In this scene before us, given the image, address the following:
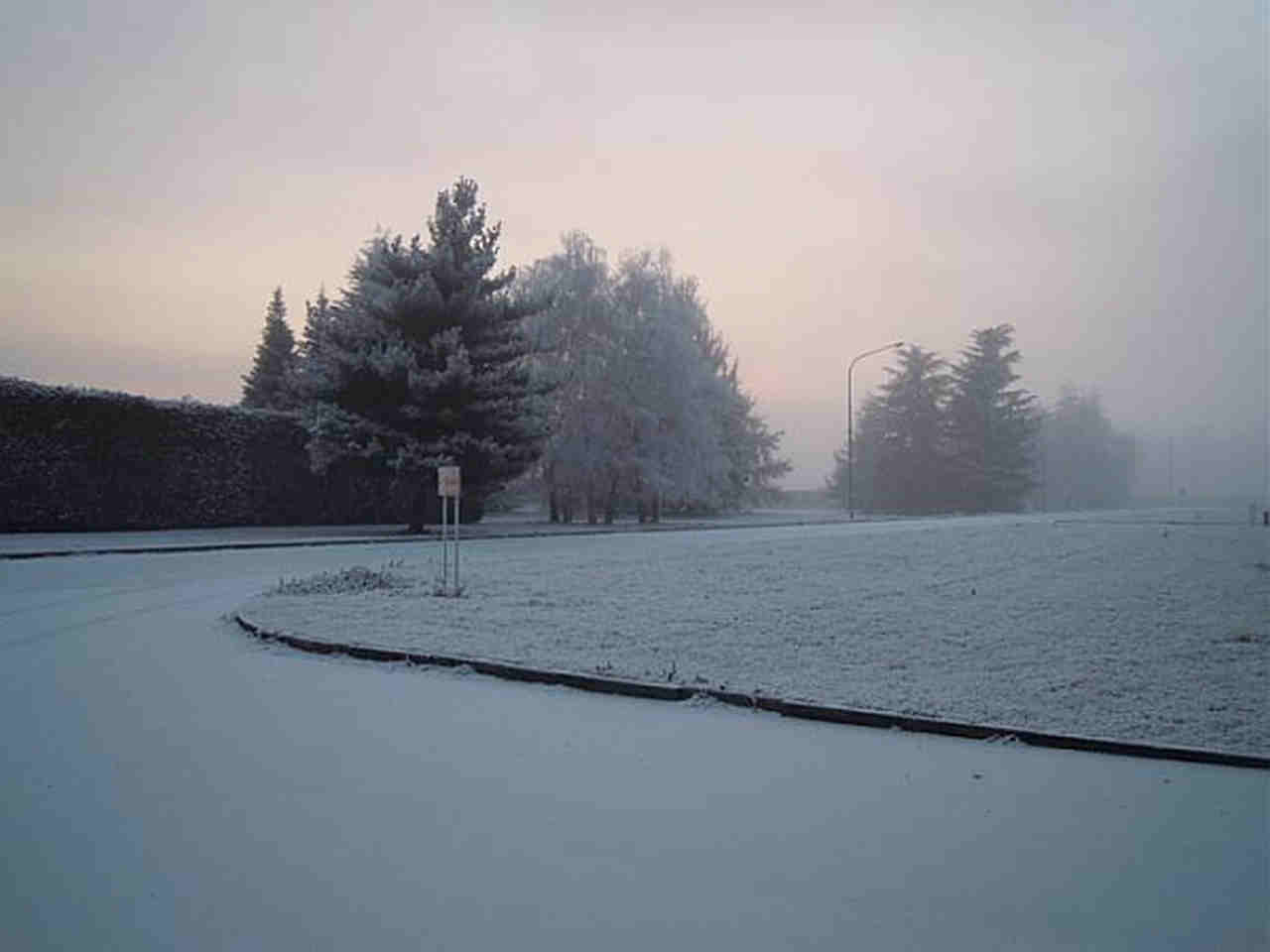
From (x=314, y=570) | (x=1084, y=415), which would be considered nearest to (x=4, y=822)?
(x=314, y=570)

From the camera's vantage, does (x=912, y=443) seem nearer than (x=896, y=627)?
No

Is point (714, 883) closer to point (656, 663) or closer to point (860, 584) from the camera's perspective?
point (656, 663)

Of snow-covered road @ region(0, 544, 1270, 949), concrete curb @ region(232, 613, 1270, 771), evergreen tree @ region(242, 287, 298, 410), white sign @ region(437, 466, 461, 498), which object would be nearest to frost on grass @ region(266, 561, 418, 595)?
white sign @ region(437, 466, 461, 498)

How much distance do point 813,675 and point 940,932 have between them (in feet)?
13.0

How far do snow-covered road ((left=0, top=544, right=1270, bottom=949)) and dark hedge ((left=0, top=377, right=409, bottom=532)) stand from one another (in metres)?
18.8

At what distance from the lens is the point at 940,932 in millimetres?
3213

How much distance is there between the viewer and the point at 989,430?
236 ft

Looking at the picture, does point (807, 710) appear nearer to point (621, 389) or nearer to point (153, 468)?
point (153, 468)

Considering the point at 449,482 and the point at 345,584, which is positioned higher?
the point at 449,482

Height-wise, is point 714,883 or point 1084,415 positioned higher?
point 1084,415

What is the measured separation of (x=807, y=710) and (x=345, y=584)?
8.09 meters

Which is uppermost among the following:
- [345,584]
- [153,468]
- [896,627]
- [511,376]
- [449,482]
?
[511,376]

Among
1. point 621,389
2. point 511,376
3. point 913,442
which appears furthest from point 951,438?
point 511,376

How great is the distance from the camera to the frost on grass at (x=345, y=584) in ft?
40.1
